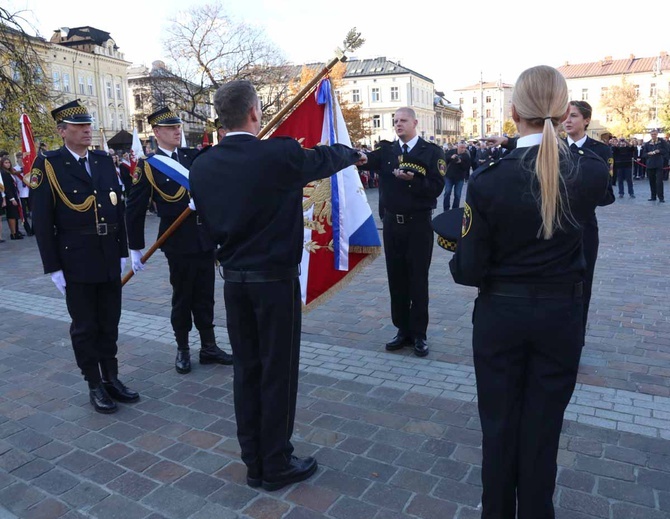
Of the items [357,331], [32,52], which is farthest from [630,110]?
[357,331]

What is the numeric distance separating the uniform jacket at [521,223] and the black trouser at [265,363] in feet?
3.87

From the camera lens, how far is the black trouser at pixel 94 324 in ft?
14.9

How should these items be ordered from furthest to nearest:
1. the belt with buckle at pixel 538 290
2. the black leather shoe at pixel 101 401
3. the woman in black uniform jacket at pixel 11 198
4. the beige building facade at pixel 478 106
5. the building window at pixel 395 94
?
the beige building facade at pixel 478 106
the building window at pixel 395 94
the woman in black uniform jacket at pixel 11 198
the black leather shoe at pixel 101 401
the belt with buckle at pixel 538 290

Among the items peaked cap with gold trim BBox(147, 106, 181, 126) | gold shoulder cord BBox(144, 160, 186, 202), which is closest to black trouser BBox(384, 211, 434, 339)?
gold shoulder cord BBox(144, 160, 186, 202)

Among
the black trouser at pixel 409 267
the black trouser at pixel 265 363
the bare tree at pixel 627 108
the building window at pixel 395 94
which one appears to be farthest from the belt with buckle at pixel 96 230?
the building window at pixel 395 94

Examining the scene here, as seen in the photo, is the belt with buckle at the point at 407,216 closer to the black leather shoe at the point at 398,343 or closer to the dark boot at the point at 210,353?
the black leather shoe at the point at 398,343

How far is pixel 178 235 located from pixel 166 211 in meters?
0.24

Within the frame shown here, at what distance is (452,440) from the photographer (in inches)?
150

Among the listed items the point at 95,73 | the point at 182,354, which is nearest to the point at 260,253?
the point at 182,354

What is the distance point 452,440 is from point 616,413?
1245 millimetres

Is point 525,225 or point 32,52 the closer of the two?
point 525,225

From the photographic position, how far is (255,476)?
11.2 ft

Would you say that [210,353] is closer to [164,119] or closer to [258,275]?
[164,119]

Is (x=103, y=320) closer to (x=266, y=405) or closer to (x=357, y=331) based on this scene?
(x=266, y=405)
